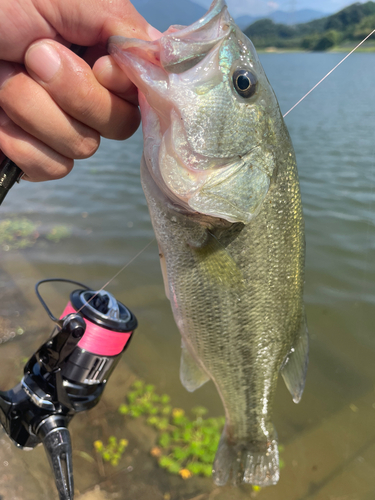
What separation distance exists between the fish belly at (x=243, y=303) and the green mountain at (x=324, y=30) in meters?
17.0

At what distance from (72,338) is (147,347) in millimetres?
2463

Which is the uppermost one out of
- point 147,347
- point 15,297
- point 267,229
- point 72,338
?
point 267,229

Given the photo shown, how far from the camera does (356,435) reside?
3.08 m

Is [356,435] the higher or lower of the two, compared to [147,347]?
lower

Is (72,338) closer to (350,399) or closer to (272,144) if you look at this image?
(272,144)

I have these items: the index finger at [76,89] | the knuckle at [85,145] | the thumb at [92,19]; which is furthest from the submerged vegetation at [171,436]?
A: the thumb at [92,19]

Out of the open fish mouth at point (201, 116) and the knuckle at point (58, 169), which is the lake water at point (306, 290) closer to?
the knuckle at point (58, 169)

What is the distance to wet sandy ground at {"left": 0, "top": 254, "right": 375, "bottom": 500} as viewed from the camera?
8.29ft

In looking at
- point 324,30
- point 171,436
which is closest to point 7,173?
point 171,436

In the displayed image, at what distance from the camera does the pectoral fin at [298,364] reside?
1769mm

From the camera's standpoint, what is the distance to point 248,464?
1933 millimetres

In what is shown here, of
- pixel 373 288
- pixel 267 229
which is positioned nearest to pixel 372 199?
pixel 373 288

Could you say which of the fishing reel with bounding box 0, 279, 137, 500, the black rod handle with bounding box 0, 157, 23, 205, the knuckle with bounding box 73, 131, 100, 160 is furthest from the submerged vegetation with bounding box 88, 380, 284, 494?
the knuckle with bounding box 73, 131, 100, 160

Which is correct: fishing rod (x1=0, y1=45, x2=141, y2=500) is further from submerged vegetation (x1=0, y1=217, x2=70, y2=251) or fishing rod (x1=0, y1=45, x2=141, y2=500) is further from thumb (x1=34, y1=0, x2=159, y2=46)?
submerged vegetation (x1=0, y1=217, x2=70, y2=251)
